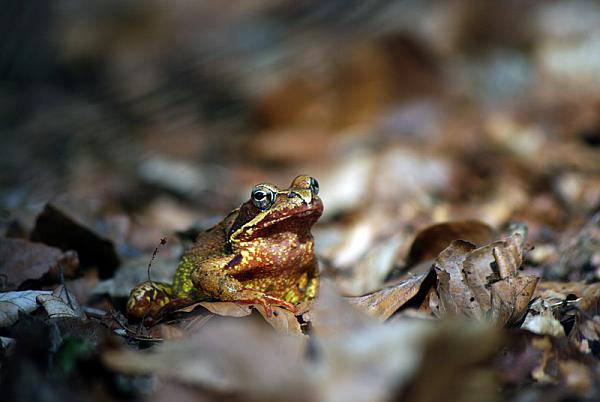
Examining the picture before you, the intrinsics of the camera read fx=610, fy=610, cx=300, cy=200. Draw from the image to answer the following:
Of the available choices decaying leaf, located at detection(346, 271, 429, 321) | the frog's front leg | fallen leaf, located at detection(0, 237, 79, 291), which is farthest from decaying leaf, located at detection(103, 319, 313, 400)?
fallen leaf, located at detection(0, 237, 79, 291)

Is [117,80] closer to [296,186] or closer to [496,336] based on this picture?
[296,186]

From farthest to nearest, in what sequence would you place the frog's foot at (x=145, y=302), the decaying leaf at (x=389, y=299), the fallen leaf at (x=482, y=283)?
the frog's foot at (x=145, y=302)
the decaying leaf at (x=389, y=299)
the fallen leaf at (x=482, y=283)

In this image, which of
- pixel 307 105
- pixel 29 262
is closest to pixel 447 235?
pixel 29 262

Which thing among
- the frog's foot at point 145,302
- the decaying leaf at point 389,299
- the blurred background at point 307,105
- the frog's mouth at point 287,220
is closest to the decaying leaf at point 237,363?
the decaying leaf at point 389,299

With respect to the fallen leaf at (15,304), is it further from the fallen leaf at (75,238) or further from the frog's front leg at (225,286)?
the fallen leaf at (75,238)

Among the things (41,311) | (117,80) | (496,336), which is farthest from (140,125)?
(496,336)

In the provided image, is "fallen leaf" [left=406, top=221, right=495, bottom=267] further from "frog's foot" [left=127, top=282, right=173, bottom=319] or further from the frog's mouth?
"frog's foot" [left=127, top=282, right=173, bottom=319]
